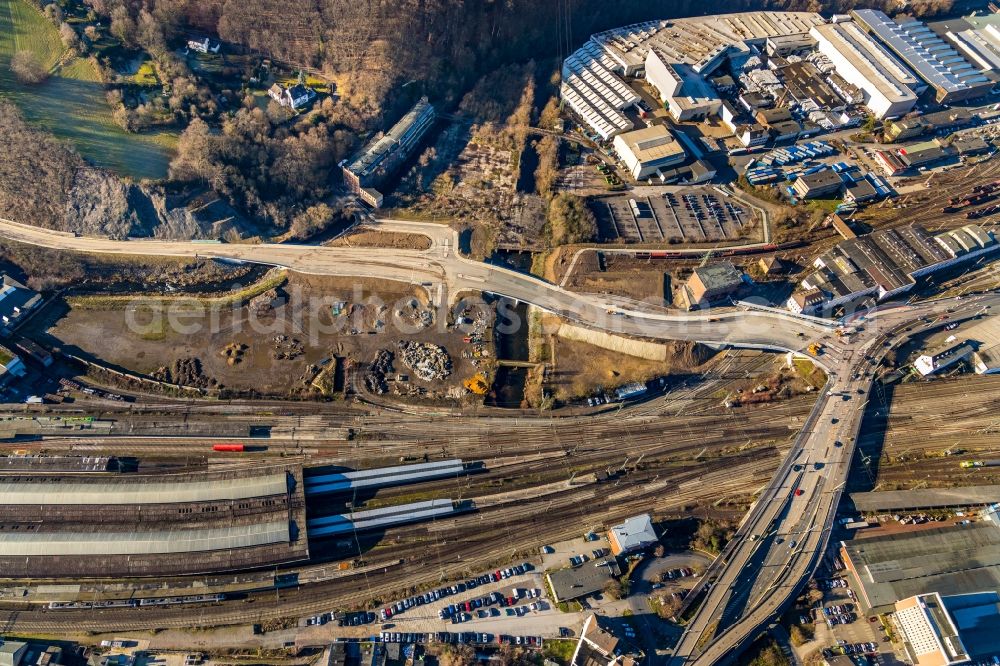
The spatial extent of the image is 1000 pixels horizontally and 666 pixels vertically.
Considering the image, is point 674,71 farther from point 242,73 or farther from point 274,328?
point 274,328

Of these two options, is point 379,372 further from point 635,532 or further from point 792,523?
point 792,523

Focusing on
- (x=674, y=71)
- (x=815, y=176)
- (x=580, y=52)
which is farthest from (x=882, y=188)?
(x=580, y=52)

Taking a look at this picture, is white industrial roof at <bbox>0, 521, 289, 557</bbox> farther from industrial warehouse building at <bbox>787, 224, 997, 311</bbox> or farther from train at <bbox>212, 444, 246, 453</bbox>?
industrial warehouse building at <bbox>787, 224, 997, 311</bbox>

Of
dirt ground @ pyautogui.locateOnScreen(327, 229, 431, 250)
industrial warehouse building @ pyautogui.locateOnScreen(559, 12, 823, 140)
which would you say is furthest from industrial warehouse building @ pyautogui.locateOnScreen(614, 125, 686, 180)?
dirt ground @ pyautogui.locateOnScreen(327, 229, 431, 250)

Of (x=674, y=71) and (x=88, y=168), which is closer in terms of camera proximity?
(x=88, y=168)

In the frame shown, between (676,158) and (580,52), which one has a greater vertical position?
(580,52)

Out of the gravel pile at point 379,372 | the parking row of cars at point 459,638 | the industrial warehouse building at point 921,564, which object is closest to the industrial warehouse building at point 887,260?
the industrial warehouse building at point 921,564
